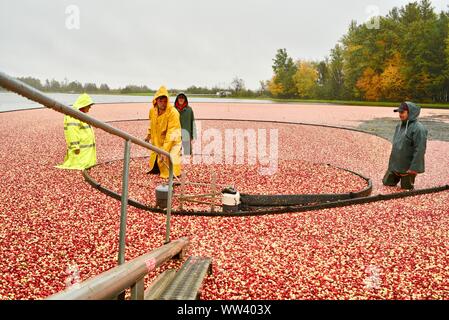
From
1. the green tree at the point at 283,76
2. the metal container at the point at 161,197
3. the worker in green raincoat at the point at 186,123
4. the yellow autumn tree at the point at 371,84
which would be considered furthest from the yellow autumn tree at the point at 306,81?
the metal container at the point at 161,197

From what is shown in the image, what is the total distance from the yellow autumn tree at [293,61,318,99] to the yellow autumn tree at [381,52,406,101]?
72.2ft

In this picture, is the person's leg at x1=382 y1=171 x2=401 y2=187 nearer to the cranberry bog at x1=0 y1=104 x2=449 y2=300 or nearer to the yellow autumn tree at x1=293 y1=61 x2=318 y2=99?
the cranberry bog at x1=0 y1=104 x2=449 y2=300

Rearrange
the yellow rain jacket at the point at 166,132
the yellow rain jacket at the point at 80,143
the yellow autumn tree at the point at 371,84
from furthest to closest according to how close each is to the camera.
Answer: the yellow autumn tree at the point at 371,84
the yellow rain jacket at the point at 80,143
the yellow rain jacket at the point at 166,132

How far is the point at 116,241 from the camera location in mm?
4938

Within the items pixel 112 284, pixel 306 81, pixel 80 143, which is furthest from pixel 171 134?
pixel 306 81

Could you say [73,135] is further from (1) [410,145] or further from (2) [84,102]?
(1) [410,145]

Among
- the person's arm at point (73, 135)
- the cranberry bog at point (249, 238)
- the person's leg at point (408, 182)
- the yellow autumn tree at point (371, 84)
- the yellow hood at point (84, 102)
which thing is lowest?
the cranberry bog at point (249, 238)

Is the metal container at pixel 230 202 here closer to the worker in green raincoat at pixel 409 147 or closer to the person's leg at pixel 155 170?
the person's leg at pixel 155 170

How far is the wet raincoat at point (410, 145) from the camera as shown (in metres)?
8.14

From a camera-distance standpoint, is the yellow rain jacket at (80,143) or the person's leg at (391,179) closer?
the person's leg at (391,179)

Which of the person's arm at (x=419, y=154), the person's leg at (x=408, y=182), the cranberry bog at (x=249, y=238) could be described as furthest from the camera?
the person's leg at (x=408, y=182)

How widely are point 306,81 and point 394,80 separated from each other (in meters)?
27.4

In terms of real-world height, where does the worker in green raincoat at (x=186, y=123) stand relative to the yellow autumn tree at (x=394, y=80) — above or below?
below
